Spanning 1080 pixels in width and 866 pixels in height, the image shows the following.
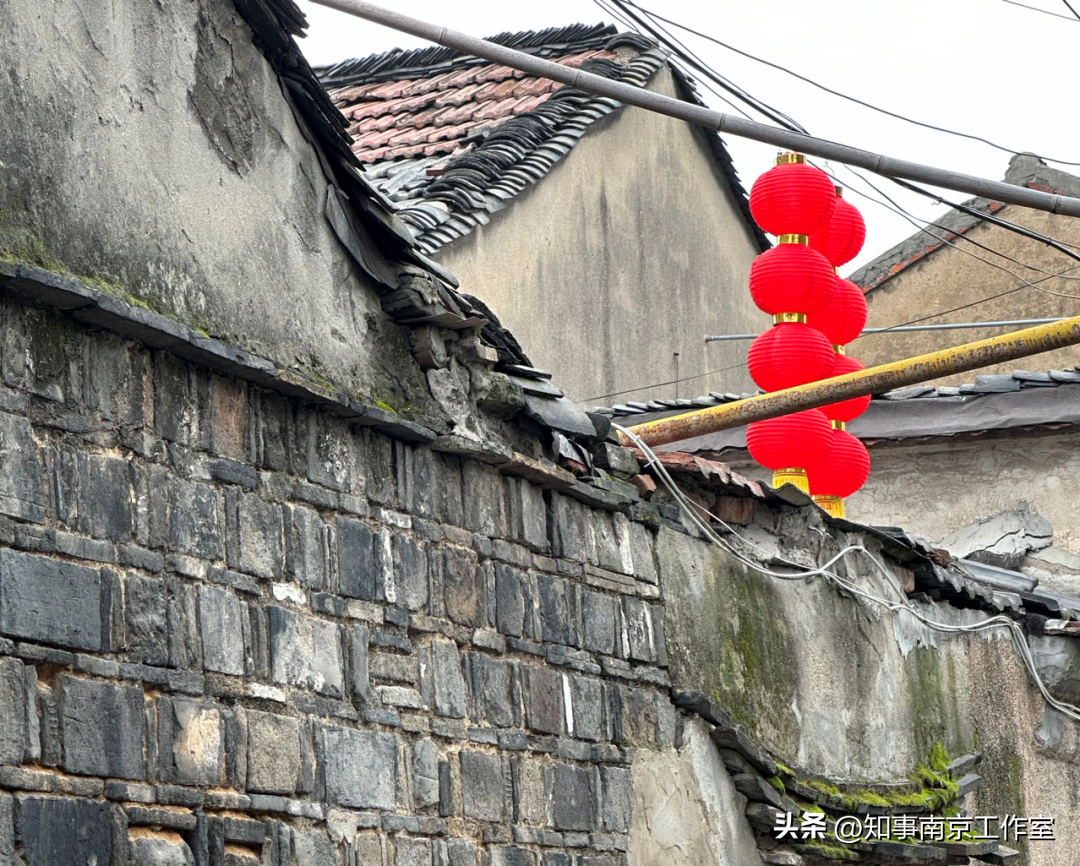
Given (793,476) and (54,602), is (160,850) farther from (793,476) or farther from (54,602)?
(793,476)

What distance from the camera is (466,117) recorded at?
11172 millimetres

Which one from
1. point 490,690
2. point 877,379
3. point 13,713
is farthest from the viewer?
point 877,379

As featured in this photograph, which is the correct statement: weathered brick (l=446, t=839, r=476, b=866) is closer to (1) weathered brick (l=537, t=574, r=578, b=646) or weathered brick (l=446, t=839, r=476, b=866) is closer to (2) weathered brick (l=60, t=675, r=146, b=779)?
(1) weathered brick (l=537, t=574, r=578, b=646)

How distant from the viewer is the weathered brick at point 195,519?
14.2 ft

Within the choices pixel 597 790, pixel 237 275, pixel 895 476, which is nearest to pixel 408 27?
pixel 237 275

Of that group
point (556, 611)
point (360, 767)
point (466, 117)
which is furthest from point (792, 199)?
point (360, 767)

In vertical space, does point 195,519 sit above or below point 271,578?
above

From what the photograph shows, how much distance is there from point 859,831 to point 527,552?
2.30 m

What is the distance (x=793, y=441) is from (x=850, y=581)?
2264 millimetres

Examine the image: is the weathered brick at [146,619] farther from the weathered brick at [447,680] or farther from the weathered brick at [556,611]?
the weathered brick at [556,611]

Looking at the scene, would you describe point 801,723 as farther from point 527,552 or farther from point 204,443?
point 204,443

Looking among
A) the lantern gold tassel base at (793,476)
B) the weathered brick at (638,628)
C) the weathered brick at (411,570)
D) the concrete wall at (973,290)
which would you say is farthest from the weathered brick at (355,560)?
the concrete wall at (973,290)

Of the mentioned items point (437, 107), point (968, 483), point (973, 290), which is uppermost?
point (973, 290)

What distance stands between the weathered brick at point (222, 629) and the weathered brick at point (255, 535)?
103mm
